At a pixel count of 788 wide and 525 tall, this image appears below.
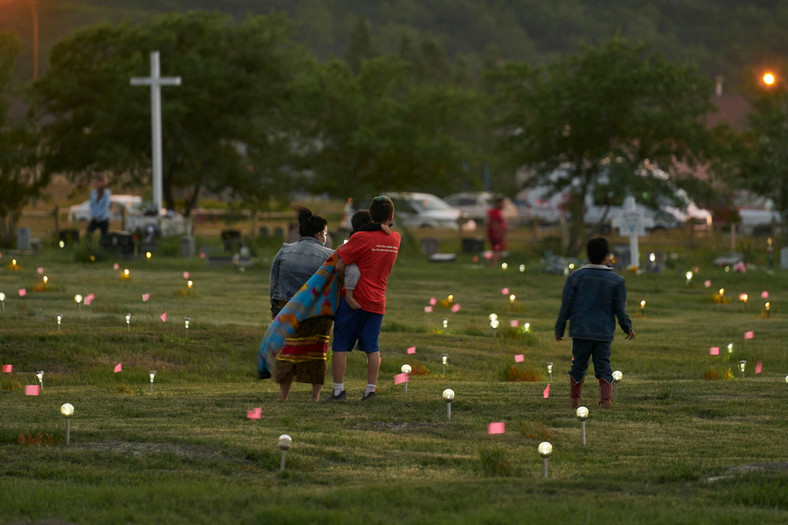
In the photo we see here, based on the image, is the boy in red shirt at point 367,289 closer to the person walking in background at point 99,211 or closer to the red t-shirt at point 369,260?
the red t-shirt at point 369,260

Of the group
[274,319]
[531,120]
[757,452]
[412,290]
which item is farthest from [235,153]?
[757,452]

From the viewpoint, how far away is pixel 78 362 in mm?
13781

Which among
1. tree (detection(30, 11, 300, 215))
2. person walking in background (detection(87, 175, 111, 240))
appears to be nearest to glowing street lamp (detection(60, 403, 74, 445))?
person walking in background (detection(87, 175, 111, 240))

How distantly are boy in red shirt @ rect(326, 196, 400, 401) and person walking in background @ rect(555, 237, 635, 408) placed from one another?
1.50 meters

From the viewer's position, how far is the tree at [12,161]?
3506 centimetres

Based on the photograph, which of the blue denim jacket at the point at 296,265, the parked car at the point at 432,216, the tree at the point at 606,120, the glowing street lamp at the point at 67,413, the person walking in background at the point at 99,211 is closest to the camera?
the glowing street lamp at the point at 67,413

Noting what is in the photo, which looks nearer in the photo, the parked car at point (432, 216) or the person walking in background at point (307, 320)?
the person walking in background at point (307, 320)

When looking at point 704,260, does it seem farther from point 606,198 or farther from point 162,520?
point 162,520

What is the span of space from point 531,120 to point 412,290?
1197 cm

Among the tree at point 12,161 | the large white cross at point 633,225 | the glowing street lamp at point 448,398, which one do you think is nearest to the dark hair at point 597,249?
the glowing street lamp at point 448,398

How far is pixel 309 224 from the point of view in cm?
1116

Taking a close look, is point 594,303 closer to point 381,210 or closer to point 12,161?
point 381,210

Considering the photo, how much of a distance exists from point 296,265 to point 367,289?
0.87 m

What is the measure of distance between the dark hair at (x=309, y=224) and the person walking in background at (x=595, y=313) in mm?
2191
